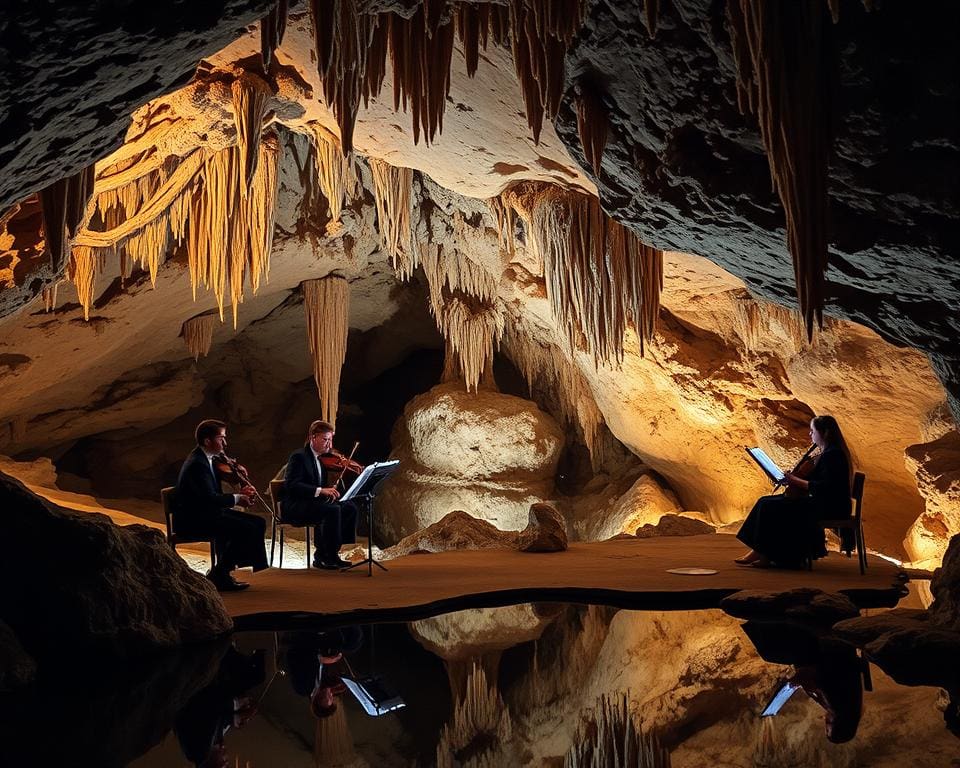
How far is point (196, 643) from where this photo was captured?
173 inches

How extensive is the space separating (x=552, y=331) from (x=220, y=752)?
9101mm

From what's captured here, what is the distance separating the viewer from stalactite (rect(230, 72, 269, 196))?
6234 millimetres

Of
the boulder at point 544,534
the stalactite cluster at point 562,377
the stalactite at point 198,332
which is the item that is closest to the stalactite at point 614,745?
the boulder at point 544,534

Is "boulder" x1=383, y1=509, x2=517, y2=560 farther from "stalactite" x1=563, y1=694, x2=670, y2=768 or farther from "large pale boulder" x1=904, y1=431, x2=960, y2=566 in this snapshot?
"stalactite" x1=563, y1=694, x2=670, y2=768

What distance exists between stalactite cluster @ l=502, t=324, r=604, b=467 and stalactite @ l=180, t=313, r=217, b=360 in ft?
12.5

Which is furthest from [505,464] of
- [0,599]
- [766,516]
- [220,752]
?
[220,752]

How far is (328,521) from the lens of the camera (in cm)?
677

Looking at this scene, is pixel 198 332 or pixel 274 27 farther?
pixel 198 332

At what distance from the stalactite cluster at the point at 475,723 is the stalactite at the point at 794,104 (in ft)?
6.72

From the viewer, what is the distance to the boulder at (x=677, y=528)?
9.62 metres

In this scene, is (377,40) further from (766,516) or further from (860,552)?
(860,552)

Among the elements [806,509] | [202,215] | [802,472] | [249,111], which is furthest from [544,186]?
[806,509]

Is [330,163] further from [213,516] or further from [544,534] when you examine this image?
[544,534]

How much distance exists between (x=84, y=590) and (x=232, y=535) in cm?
172
